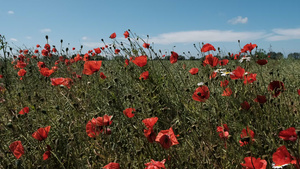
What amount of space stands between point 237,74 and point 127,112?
0.88 meters

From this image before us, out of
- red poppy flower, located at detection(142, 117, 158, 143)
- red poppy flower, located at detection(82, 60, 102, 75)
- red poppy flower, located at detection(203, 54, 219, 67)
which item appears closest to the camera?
red poppy flower, located at detection(142, 117, 158, 143)

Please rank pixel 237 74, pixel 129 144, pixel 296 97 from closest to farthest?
pixel 237 74
pixel 129 144
pixel 296 97

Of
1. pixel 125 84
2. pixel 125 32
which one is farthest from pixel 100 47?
pixel 125 84

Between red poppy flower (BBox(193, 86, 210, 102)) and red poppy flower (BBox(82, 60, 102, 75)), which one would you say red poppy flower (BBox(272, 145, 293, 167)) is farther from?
red poppy flower (BBox(82, 60, 102, 75))

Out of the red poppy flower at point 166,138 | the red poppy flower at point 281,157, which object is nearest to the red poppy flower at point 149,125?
the red poppy flower at point 166,138

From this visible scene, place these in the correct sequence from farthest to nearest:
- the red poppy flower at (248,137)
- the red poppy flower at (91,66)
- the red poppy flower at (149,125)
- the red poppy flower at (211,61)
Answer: the red poppy flower at (211,61), the red poppy flower at (91,66), the red poppy flower at (149,125), the red poppy flower at (248,137)

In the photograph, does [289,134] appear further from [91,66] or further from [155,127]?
[91,66]

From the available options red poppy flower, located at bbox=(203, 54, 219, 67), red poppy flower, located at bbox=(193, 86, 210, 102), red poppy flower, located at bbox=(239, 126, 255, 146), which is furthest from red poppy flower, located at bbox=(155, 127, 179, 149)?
red poppy flower, located at bbox=(203, 54, 219, 67)

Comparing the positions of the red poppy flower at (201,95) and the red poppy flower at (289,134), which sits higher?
the red poppy flower at (201,95)

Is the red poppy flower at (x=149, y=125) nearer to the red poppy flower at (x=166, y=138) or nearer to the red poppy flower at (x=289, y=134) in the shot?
the red poppy flower at (x=166, y=138)

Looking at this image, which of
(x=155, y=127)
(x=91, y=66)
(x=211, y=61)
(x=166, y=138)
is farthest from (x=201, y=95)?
(x=91, y=66)

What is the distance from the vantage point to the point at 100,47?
465 centimetres

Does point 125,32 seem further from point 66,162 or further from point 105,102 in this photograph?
point 66,162

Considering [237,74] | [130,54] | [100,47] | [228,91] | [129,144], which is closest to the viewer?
[237,74]
